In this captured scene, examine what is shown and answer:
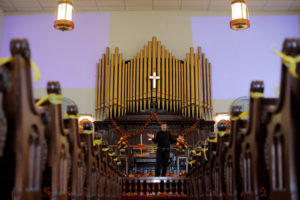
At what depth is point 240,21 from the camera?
7.42 meters

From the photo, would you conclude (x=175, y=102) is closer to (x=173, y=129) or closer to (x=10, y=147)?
(x=173, y=129)

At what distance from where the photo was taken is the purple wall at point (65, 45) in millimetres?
10328

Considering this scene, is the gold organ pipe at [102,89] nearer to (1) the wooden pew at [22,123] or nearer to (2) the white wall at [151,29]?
(2) the white wall at [151,29]

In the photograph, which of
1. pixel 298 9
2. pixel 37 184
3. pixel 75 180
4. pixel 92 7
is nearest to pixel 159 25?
pixel 92 7

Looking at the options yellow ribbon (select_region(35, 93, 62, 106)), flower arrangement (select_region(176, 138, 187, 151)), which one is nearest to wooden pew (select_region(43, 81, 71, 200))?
yellow ribbon (select_region(35, 93, 62, 106))

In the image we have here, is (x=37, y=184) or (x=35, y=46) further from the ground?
(x=35, y=46)

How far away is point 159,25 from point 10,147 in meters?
9.08

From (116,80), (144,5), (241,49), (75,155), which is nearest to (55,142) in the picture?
(75,155)

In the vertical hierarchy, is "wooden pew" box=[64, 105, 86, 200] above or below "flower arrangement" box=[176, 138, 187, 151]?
below

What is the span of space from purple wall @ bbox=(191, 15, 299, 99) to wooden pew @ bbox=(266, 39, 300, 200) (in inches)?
316

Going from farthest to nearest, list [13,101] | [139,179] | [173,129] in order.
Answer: [173,129] < [139,179] < [13,101]

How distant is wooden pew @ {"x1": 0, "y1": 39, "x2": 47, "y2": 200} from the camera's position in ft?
6.23

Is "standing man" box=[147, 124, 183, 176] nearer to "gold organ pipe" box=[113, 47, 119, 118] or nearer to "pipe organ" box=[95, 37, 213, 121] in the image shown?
"pipe organ" box=[95, 37, 213, 121]

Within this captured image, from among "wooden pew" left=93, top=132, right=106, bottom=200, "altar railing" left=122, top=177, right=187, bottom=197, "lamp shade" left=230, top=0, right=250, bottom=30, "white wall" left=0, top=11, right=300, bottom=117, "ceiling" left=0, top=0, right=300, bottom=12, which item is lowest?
"altar railing" left=122, top=177, right=187, bottom=197
